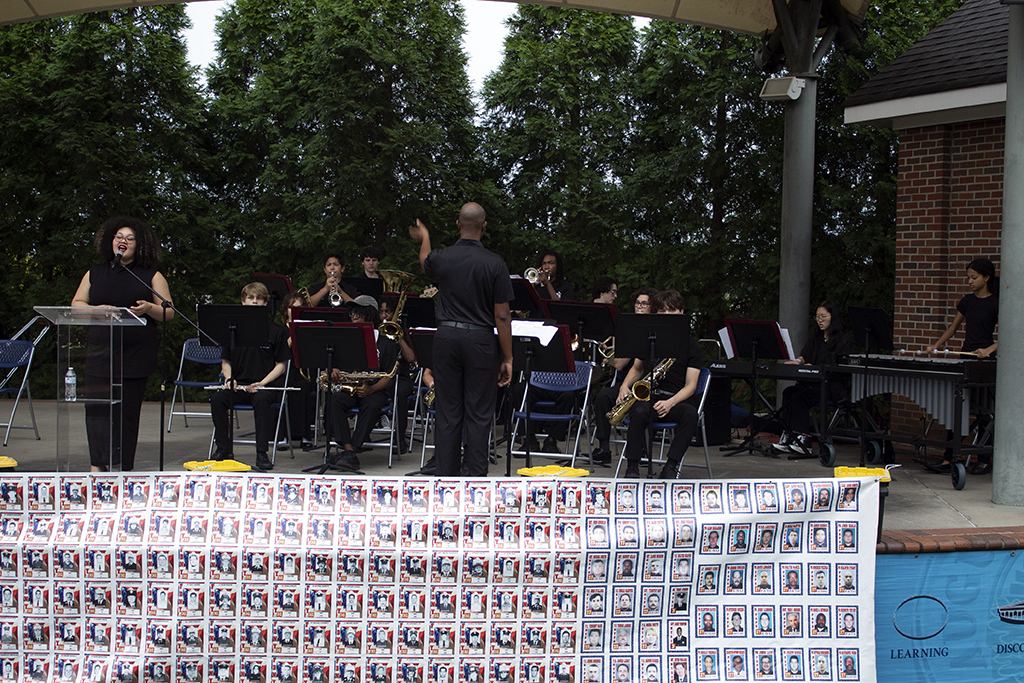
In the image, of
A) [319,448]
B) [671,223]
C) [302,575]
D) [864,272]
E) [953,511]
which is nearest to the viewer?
[302,575]

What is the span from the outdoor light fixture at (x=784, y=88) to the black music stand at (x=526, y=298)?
3.35 metres

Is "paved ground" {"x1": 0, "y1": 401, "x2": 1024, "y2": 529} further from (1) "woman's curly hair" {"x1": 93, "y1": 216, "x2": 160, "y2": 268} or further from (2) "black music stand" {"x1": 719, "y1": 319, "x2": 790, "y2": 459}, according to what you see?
(1) "woman's curly hair" {"x1": 93, "y1": 216, "x2": 160, "y2": 268}

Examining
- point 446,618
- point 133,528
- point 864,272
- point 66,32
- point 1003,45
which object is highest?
point 66,32

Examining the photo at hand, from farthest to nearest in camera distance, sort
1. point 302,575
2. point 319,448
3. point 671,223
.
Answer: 1. point 671,223
2. point 319,448
3. point 302,575

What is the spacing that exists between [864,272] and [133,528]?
32.8ft

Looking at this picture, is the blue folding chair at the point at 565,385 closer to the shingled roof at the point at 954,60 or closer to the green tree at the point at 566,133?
the shingled roof at the point at 954,60

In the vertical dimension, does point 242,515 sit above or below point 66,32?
below

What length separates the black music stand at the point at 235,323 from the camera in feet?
22.5

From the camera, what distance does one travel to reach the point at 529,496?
13.3 feet

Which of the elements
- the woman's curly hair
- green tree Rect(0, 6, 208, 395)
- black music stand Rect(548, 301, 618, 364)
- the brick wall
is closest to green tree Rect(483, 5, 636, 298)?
the brick wall

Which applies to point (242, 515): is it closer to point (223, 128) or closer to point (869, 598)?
point (869, 598)

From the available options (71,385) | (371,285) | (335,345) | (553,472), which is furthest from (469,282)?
(371,285)

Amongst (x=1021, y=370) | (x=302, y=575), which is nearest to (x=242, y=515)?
(x=302, y=575)

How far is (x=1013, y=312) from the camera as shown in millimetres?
6312
